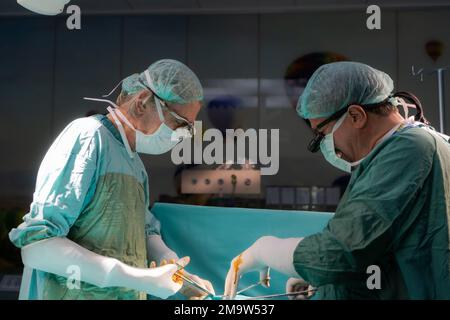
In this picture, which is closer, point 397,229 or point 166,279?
point 397,229

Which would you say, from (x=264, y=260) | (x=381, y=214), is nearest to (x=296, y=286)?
(x=264, y=260)

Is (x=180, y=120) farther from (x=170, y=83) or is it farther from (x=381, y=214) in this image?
(x=381, y=214)

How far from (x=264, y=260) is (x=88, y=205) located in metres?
0.65

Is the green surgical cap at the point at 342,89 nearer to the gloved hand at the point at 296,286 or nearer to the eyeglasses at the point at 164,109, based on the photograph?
the eyeglasses at the point at 164,109

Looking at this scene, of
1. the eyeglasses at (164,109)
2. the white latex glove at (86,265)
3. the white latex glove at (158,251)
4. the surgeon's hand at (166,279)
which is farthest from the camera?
the white latex glove at (158,251)

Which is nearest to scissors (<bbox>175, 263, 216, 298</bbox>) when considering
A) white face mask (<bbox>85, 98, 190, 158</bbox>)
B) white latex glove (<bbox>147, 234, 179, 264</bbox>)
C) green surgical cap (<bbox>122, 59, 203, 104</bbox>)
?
white latex glove (<bbox>147, 234, 179, 264</bbox>)

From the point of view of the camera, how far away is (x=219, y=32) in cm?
198

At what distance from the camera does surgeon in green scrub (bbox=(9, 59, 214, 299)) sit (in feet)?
5.08

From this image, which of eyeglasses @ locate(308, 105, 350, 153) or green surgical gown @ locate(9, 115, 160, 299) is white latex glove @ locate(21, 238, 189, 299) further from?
eyeglasses @ locate(308, 105, 350, 153)

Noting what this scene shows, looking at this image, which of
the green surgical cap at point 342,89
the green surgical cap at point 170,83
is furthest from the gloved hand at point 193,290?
the green surgical cap at point 342,89

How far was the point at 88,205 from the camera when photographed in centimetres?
165

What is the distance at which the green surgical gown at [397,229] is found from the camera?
1351 millimetres

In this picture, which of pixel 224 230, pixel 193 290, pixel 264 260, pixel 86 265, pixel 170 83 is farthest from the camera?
pixel 224 230

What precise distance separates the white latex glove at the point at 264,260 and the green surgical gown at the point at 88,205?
1.15 ft
